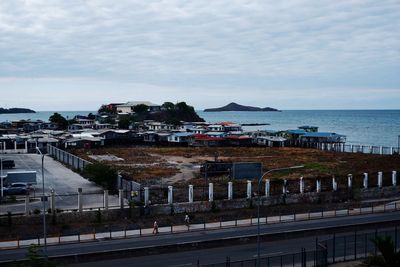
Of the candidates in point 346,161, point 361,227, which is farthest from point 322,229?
point 346,161

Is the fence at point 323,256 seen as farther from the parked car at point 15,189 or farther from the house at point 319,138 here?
the house at point 319,138

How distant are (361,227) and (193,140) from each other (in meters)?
80.7

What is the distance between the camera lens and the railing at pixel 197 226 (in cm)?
3500

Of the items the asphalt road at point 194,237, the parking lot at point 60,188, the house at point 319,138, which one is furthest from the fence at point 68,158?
the house at point 319,138

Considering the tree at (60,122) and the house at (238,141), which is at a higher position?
the tree at (60,122)

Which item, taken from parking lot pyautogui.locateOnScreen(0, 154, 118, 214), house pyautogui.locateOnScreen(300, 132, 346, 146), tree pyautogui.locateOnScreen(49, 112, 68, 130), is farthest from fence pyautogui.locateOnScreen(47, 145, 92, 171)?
tree pyautogui.locateOnScreen(49, 112, 68, 130)

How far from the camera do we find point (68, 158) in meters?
76.3

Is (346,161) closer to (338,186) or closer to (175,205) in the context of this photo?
(338,186)

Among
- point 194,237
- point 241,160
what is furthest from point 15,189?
point 241,160

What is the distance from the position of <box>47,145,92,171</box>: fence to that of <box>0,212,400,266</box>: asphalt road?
32014mm

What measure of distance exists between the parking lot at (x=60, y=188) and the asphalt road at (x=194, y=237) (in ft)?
30.2

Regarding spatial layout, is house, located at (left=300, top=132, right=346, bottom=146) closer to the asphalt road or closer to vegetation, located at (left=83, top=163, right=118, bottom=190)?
vegetation, located at (left=83, top=163, right=118, bottom=190)

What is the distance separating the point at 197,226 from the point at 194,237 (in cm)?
351

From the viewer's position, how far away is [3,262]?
2839cm
